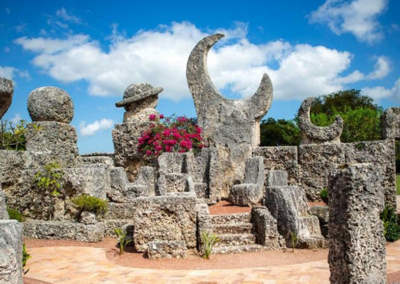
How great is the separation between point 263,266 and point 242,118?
6167 mm

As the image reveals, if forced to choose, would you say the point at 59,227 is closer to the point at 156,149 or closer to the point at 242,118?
the point at 156,149

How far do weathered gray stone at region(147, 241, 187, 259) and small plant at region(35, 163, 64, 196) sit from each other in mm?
3145

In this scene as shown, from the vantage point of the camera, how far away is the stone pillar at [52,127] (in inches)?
385

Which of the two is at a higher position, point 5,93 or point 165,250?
point 5,93

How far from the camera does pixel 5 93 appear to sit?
→ 3.00m

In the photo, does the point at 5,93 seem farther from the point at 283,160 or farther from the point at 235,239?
the point at 283,160

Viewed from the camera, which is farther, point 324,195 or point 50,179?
point 324,195

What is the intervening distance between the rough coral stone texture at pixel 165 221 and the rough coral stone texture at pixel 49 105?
4.08m

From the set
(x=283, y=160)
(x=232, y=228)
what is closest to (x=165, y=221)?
(x=232, y=228)

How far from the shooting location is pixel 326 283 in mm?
5395

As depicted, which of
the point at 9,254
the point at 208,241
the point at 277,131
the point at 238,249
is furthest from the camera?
the point at 277,131

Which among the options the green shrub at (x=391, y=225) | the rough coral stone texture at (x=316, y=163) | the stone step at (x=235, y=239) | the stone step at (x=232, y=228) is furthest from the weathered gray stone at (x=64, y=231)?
the green shrub at (x=391, y=225)

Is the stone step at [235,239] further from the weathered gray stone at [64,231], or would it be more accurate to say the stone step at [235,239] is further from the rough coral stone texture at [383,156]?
the rough coral stone texture at [383,156]

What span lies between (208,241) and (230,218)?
4.84ft
